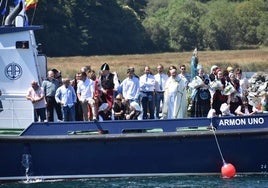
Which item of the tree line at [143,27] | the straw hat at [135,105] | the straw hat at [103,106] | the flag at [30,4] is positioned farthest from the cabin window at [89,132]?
the tree line at [143,27]

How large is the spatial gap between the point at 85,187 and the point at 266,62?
39954 mm

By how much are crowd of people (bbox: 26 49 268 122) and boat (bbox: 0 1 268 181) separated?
376 millimetres

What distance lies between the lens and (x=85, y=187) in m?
18.8

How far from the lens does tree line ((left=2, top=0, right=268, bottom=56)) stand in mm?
69688

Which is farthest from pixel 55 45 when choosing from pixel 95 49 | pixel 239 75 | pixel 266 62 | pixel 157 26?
pixel 239 75

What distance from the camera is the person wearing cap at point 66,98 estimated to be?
63.0 ft

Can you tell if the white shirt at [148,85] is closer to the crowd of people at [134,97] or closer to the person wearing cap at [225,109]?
the crowd of people at [134,97]

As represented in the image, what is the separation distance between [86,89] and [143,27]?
221ft

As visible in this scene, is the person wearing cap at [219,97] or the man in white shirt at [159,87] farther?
the man in white shirt at [159,87]

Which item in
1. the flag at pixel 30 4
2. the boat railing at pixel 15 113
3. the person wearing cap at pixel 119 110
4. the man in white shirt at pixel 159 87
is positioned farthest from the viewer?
the flag at pixel 30 4

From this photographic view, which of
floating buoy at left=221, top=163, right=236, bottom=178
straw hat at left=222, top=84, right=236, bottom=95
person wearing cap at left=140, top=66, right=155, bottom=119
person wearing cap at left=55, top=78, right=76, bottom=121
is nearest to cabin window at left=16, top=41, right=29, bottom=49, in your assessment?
person wearing cap at left=55, top=78, right=76, bottom=121

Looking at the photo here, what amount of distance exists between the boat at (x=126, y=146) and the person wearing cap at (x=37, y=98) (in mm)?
332

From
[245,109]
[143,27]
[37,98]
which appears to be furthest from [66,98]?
[143,27]

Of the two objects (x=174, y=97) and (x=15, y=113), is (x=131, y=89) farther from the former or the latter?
(x=15, y=113)
